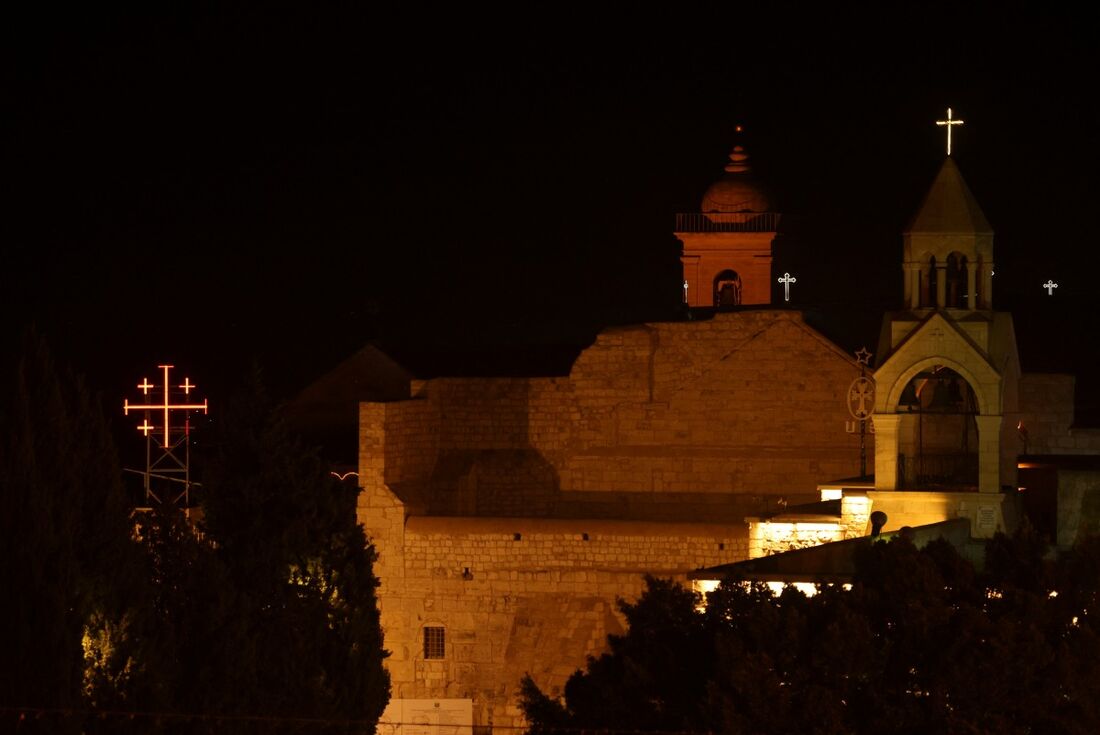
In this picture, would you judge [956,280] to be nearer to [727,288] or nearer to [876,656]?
[876,656]

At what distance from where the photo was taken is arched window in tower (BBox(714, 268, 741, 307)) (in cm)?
6743

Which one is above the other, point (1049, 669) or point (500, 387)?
point (500, 387)

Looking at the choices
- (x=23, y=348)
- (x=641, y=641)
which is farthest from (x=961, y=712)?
(x=23, y=348)

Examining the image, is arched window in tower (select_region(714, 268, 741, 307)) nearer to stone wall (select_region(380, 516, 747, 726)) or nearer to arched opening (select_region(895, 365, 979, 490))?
stone wall (select_region(380, 516, 747, 726))

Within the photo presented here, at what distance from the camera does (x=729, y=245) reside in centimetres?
6800

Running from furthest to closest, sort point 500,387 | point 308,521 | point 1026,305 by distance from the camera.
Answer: point 1026,305, point 500,387, point 308,521

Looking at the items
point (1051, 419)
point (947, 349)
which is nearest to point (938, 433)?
point (947, 349)

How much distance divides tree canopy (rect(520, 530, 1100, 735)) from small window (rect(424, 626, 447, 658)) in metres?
9.71

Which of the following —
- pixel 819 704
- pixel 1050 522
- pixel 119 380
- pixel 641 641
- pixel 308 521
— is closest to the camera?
pixel 819 704

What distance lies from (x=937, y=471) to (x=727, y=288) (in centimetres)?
2662

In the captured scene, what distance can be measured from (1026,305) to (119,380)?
15.8 metres

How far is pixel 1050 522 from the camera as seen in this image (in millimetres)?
42812

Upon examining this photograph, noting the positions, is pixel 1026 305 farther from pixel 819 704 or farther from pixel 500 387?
pixel 819 704

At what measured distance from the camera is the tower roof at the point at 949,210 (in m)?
40.5
